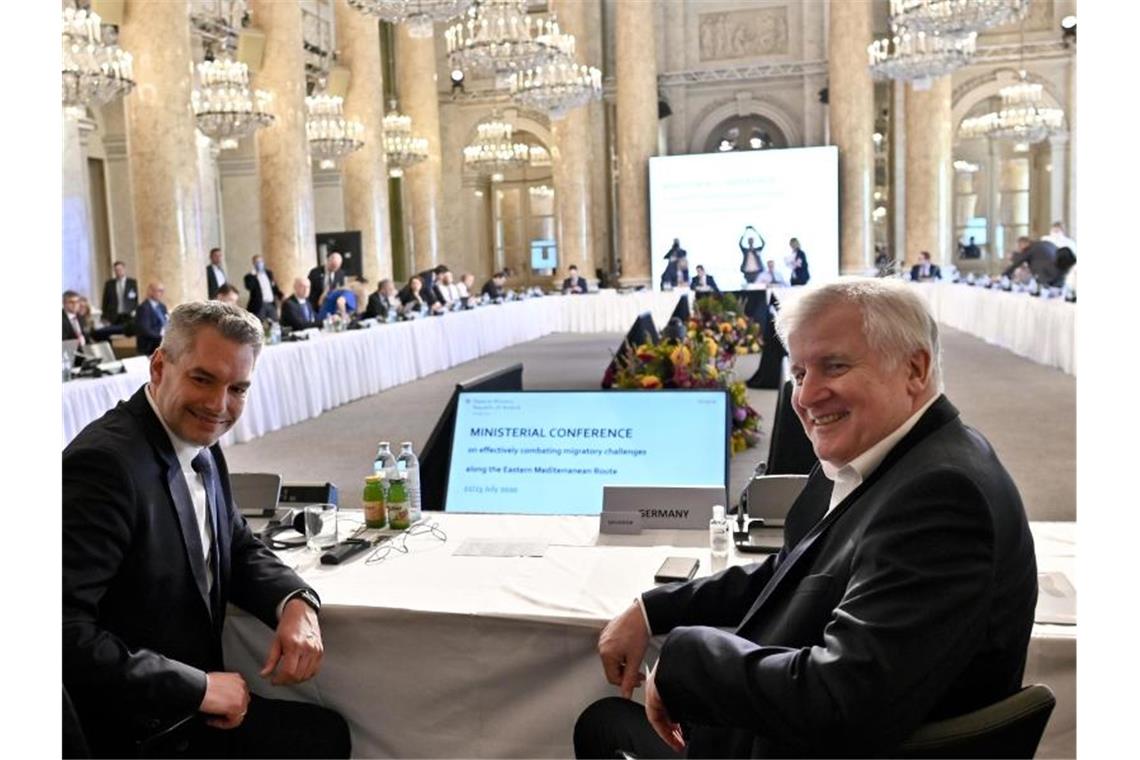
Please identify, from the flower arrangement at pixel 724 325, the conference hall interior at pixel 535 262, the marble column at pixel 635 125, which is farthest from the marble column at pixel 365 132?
the flower arrangement at pixel 724 325

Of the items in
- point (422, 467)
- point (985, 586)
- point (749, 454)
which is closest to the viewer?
point (985, 586)

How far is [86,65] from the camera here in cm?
805

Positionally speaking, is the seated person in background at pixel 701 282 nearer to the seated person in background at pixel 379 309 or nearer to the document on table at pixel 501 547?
the seated person in background at pixel 379 309

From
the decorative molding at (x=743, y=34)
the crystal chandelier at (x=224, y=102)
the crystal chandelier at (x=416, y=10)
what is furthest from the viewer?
the decorative molding at (x=743, y=34)

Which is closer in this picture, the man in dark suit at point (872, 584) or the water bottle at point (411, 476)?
the man in dark suit at point (872, 584)

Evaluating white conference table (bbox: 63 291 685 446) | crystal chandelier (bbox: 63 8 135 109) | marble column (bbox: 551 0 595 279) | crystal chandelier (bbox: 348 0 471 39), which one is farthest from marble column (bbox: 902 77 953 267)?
crystal chandelier (bbox: 63 8 135 109)

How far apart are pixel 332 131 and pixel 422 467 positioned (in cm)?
1200

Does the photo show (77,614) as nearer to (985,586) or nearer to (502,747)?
(502,747)

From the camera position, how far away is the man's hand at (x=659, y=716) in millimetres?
1702

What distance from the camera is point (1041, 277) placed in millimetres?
13039

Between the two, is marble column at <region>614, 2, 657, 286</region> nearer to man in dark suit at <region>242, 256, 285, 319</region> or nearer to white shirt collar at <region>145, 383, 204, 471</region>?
man in dark suit at <region>242, 256, 285, 319</region>

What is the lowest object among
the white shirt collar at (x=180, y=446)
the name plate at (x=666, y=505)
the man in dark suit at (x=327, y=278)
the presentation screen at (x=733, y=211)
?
the name plate at (x=666, y=505)

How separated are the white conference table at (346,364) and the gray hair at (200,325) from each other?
280cm

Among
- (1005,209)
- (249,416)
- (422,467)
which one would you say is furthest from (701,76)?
(422,467)
